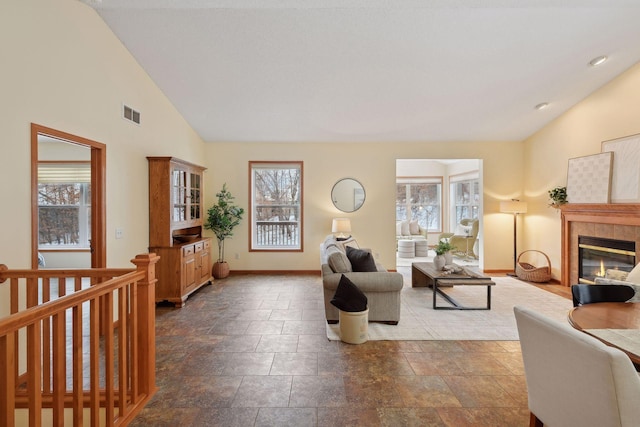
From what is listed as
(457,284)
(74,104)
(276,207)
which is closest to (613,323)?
(457,284)

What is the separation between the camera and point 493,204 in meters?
6.36

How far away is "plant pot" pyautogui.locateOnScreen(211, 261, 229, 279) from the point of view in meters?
5.96

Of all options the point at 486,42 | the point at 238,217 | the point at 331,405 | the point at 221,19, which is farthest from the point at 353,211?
the point at 331,405

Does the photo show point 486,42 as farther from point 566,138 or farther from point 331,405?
point 331,405

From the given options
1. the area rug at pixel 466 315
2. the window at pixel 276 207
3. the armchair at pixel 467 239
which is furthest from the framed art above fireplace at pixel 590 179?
the window at pixel 276 207

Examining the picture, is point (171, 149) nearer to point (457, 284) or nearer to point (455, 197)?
point (457, 284)

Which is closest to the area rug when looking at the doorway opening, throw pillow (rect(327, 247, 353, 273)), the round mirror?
throw pillow (rect(327, 247, 353, 273))

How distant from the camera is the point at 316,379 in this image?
2520 mm

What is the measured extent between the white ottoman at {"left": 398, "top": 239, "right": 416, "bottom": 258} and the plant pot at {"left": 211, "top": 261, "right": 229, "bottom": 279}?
Answer: 181 inches

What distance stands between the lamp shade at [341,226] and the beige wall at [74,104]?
311 centimetres

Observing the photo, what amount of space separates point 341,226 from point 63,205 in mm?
5278

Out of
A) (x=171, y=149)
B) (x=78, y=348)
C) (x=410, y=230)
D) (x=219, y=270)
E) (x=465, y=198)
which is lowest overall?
(x=219, y=270)

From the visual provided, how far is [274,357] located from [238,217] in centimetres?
373

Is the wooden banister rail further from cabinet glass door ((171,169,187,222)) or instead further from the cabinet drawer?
cabinet glass door ((171,169,187,222))
